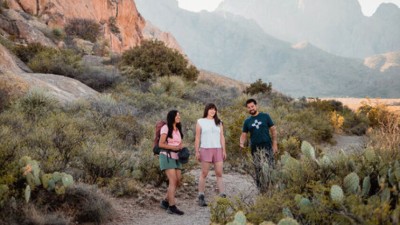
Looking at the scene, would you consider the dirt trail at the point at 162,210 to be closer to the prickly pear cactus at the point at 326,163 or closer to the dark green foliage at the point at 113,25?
the prickly pear cactus at the point at 326,163

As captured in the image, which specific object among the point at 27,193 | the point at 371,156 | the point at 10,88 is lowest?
the point at 27,193

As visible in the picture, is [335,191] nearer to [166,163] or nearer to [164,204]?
[166,163]

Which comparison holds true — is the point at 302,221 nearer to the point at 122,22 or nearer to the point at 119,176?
the point at 119,176

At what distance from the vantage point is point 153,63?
2353 cm

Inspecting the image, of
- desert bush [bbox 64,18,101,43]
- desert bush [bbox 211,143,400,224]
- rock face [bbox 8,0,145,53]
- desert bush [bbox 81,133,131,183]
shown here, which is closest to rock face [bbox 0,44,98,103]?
desert bush [bbox 81,133,131,183]

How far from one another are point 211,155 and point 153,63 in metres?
17.4

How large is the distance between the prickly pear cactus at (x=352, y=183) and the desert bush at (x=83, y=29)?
32759 mm

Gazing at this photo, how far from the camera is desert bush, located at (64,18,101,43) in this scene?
34.0 meters

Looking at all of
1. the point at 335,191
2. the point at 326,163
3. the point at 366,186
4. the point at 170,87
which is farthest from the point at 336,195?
the point at 170,87

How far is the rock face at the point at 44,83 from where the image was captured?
13695 millimetres

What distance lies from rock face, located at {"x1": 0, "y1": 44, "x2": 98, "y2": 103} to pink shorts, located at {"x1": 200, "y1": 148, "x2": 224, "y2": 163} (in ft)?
28.9

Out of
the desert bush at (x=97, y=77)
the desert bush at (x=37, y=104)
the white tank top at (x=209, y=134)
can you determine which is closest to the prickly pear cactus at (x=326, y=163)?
the white tank top at (x=209, y=134)

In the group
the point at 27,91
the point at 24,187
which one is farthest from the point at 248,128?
the point at 27,91

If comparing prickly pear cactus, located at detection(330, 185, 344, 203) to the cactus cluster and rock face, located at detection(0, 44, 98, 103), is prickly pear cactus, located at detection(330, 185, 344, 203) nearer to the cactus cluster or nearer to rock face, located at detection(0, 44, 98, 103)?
the cactus cluster
